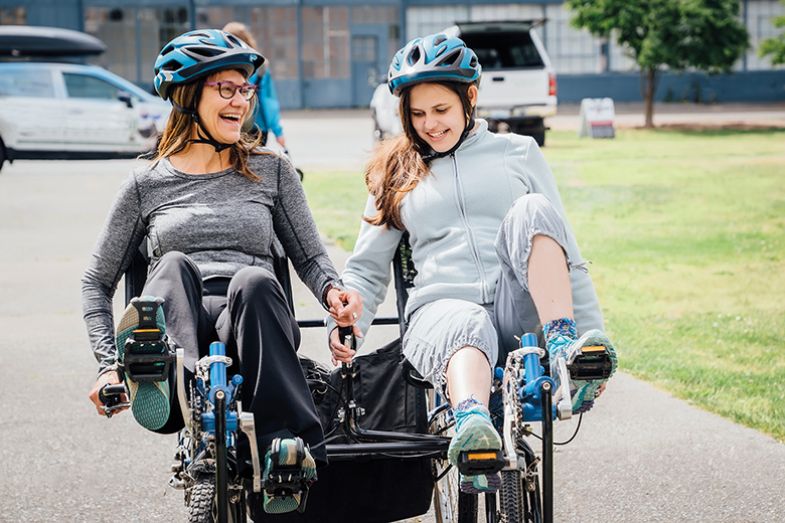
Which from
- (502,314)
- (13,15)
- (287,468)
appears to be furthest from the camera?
(13,15)

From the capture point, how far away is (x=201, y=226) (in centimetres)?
430

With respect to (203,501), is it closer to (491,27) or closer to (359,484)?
(359,484)

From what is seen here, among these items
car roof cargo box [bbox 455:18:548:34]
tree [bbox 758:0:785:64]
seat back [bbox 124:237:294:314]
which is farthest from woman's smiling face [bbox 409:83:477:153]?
tree [bbox 758:0:785:64]

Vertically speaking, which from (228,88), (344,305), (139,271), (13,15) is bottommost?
(344,305)

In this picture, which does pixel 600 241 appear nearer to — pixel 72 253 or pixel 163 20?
pixel 72 253

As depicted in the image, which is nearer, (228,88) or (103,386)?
(103,386)

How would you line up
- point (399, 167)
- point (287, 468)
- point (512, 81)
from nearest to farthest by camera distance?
point (287, 468) < point (399, 167) < point (512, 81)

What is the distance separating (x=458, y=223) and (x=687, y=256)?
8.01 m

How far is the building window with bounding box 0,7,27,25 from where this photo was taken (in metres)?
43.7

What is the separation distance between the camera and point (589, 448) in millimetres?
6289

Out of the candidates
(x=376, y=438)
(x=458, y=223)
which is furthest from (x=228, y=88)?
(x=376, y=438)

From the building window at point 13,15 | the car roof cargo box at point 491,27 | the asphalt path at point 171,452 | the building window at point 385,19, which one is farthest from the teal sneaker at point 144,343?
the building window at point 13,15

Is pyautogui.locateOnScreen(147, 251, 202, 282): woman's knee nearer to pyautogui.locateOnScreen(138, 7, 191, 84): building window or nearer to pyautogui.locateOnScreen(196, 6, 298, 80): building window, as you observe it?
pyautogui.locateOnScreen(196, 6, 298, 80): building window

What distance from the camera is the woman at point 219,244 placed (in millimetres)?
3809
